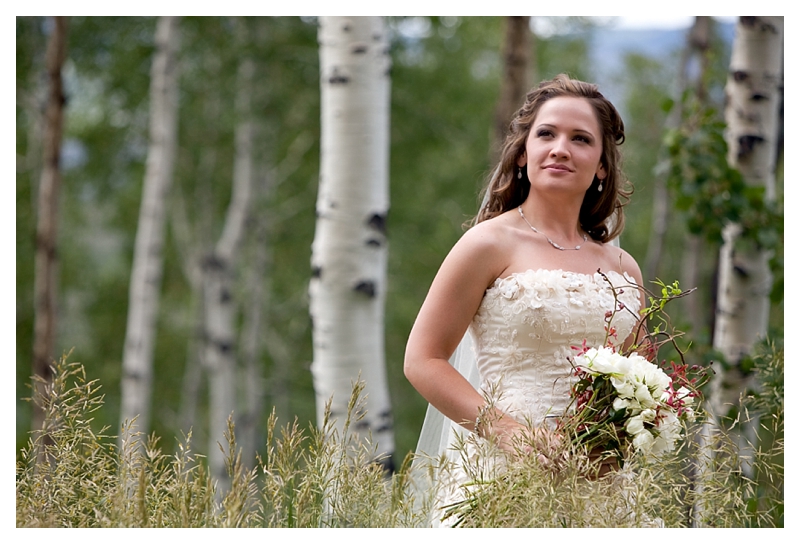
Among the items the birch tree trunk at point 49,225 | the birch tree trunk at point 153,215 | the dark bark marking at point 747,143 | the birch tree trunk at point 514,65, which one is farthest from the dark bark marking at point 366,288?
the birch tree trunk at point 153,215

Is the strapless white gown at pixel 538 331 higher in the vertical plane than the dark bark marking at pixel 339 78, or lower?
lower

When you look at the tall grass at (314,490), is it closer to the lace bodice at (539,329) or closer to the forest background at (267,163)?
the lace bodice at (539,329)

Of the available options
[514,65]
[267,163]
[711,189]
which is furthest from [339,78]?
[267,163]

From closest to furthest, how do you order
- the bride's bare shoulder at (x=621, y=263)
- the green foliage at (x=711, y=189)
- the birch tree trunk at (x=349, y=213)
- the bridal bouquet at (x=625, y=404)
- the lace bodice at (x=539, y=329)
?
the bridal bouquet at (x=625, y=404) < the lace bodice at (x=539, y=329) < the bride's bare shoulder at (x=621, y=263) < the birch tree trunk at (x=349, y=213) < the green foliage at (x=711, y=189)

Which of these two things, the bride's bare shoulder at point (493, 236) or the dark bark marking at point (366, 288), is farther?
the dark bark marking at point (366, 288)

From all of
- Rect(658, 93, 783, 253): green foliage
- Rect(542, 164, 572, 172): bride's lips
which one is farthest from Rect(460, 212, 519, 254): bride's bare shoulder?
Rect(658, 93, 783, 253): green foliage

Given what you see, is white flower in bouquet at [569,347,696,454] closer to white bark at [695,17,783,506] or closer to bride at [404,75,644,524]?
bride at [404,75,644,524]

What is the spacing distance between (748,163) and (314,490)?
3.10 meters

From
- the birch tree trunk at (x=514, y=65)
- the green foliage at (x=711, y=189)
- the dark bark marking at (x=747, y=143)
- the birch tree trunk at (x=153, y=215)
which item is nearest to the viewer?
the green foliage at (x=711, y=189)

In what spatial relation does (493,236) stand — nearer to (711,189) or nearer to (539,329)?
(539,329)

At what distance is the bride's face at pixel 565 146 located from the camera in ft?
7.70

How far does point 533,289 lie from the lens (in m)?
2.29

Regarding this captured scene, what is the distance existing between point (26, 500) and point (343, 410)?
177 centimetres
